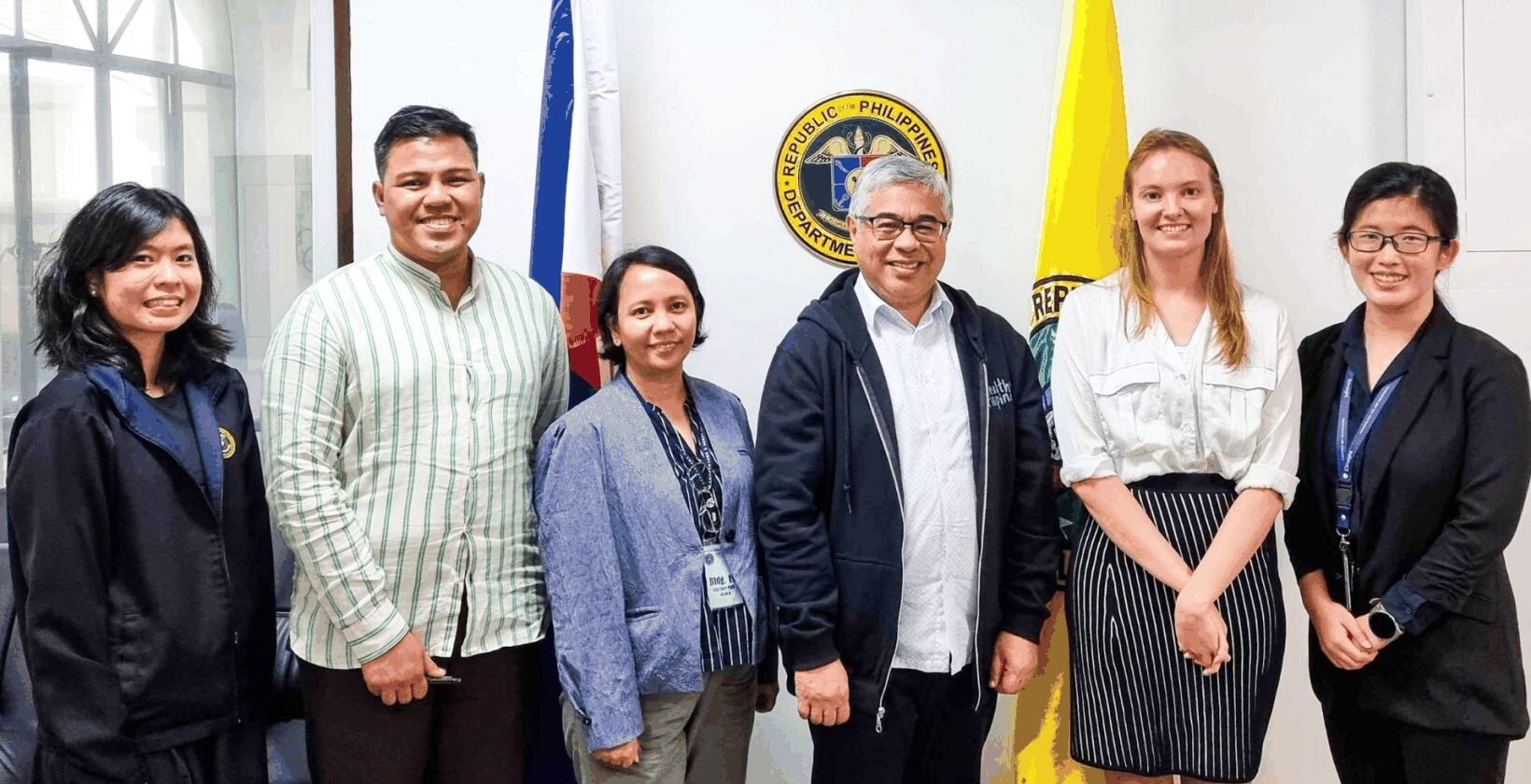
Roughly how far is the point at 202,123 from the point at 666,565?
1.82 meters

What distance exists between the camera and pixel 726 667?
5.59 ft

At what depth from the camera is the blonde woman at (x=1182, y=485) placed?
173 centimetres

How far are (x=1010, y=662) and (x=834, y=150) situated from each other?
55.6 inches

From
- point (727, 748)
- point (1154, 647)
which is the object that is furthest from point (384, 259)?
point (1154, 647)

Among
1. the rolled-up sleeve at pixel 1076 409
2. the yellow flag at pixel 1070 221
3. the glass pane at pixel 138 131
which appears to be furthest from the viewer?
the glass pane at pixel 138 131

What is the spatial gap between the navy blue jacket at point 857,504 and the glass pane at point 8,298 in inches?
75.6

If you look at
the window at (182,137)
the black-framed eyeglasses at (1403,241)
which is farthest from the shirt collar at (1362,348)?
the window at (182,137)

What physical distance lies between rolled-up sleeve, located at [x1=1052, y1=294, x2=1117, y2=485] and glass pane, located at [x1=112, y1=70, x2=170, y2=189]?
7.20 feet

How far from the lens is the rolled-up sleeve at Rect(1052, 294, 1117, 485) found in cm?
177

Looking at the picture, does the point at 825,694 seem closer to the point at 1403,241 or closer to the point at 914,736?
the point at 914,736

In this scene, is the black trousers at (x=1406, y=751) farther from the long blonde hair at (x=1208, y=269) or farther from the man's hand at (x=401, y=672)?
the man's hand at (x=401, y=672)

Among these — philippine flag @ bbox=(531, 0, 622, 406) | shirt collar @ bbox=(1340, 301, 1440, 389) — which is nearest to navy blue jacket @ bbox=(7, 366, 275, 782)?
philippine flag @ bbox=(531, 0, 622, 406)

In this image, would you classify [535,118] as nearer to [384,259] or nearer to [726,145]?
[726,145]

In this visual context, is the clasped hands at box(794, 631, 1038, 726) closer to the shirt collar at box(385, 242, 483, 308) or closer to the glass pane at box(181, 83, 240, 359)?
the shirt collar at box(385, 242, 483, 308)
